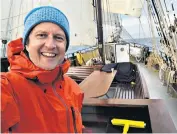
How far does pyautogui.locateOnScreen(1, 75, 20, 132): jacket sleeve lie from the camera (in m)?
0.70

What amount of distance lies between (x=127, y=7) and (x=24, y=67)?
7.59 metres

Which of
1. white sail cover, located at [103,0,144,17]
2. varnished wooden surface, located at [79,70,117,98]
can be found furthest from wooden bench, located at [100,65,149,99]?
white sail cover, located at [103,0,144,17]

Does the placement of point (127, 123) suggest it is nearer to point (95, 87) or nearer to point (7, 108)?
point (95, 87)

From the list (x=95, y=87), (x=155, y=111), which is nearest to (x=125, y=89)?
(x=95, y=87)

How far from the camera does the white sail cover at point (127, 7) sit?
7.69m

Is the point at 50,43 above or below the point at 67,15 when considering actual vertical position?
below

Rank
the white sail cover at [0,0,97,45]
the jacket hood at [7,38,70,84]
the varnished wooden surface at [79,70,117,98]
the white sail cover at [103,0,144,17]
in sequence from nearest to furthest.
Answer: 1. the jacket hood at [7,38,70,84]
2. the varnished wooden surface at [79,70,117,98]
3. the white sail cover at [0,0,97,45]
4. the white sail cover at [103,0,144,17]

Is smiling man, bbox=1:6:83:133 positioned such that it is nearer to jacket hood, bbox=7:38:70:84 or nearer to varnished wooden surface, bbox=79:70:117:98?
jacket hood, bbox=7:38:70:84

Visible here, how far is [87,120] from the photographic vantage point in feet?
5.75

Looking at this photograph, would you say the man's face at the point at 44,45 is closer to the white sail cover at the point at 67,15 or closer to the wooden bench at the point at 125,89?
the wooden bench at the point at 125,89

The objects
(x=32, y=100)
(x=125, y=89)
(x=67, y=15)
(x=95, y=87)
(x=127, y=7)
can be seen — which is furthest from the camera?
(x=127, y=7)

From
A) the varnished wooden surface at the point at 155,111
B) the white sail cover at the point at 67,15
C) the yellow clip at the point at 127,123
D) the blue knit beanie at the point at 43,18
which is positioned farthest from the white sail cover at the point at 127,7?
the blue knit beanie at the point at 43,18

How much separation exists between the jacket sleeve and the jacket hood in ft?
0.31

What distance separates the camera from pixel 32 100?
2.70 ft
